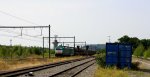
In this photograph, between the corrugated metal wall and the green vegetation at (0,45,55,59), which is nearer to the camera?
the corrugated metal wall

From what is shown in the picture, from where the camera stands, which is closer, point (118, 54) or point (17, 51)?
point (118, 54)

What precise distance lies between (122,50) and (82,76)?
1178 cm

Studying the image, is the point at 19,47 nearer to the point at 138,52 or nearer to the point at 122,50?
the point at 138,52

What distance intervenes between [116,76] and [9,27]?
36447 mm

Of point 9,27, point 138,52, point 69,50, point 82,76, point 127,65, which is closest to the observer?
point 82,76

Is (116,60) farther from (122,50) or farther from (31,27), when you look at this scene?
(31,27)

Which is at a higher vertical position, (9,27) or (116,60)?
(9,27)

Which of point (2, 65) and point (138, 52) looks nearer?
point (2, 65)

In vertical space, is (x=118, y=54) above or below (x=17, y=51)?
below

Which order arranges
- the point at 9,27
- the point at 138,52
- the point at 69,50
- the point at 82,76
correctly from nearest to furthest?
the point at 82,76, the point at 9,27, the point at 69,50, the point at 138,52

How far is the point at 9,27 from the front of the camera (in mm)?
58281

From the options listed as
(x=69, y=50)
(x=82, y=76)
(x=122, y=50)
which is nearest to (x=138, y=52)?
(x=69, y=50)

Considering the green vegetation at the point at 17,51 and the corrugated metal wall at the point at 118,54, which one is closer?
the corrugated metal wall at the point at 118,54

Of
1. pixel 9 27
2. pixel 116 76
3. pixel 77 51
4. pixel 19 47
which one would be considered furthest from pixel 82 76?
pixel 19 47
